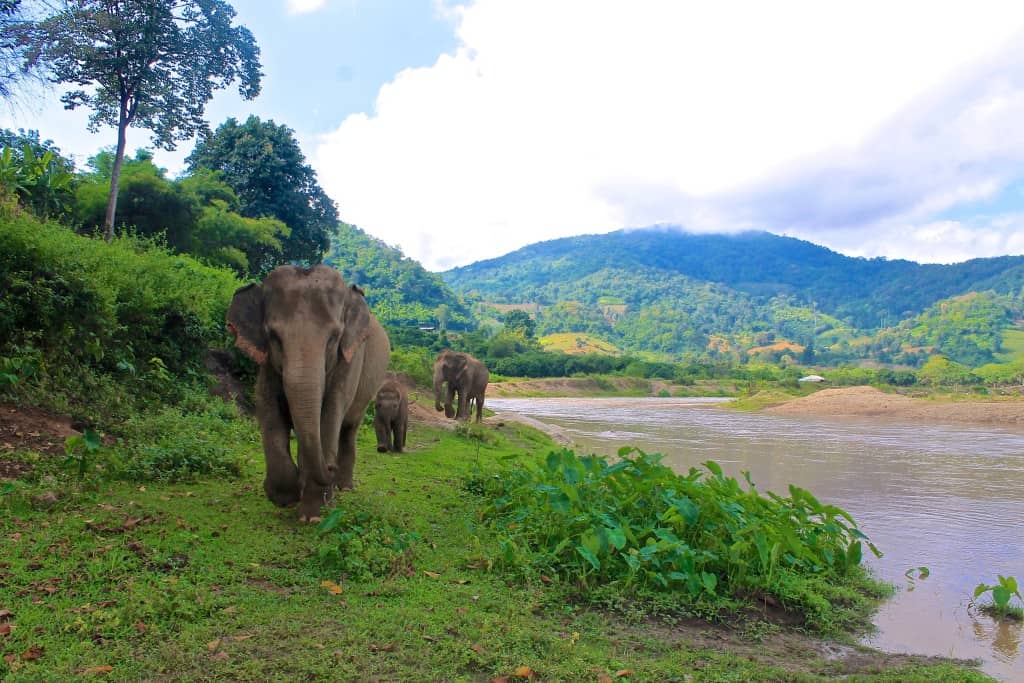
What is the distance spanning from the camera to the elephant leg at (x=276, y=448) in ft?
21.4

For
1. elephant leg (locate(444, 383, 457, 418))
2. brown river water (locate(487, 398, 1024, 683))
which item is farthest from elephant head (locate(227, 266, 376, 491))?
elephant leg (locate(444, 383, 457, 418))

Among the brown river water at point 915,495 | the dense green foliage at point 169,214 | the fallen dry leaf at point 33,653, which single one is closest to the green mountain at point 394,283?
the dense green foliage at point 169,214

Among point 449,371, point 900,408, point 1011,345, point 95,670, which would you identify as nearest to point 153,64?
point 449,371

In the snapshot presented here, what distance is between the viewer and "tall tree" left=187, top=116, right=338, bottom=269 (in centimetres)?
3700

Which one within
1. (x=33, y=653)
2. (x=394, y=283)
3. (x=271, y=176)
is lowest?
(x=33, y=653)

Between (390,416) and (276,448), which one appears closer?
(276,448)

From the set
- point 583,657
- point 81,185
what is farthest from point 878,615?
point 81,185

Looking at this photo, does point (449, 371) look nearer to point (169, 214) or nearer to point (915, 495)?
point (915, 495)

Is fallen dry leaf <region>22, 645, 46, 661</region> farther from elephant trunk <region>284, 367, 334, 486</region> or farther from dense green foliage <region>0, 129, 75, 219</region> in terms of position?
dense green foliage <region>0, 129, 75, 219</region>

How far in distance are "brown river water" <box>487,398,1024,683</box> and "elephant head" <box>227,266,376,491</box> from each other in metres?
4.90

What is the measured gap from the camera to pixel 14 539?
4.98 m

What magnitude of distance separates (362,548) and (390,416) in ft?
21.6

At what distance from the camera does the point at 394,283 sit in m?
108

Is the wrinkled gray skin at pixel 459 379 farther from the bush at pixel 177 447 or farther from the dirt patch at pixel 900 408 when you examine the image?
the dirt patch at pixel 900 408
